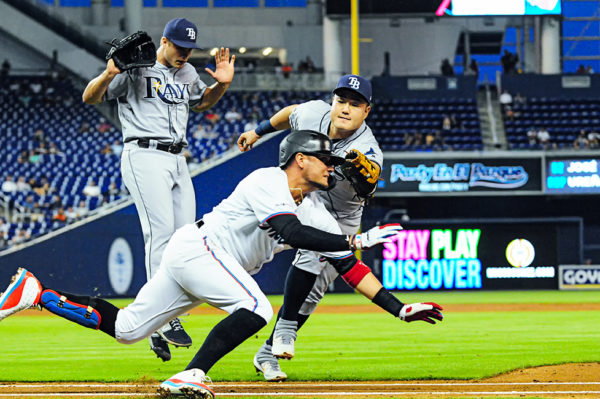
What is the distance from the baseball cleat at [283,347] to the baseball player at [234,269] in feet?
2.44

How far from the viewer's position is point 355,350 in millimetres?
7555

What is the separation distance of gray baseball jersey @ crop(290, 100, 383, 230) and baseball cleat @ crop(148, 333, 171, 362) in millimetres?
1426

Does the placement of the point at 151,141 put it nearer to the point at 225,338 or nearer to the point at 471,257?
the point at 225,338

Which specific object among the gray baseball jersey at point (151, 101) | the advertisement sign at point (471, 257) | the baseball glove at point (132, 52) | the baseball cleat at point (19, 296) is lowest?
the advertisement sign at point (471, 257)

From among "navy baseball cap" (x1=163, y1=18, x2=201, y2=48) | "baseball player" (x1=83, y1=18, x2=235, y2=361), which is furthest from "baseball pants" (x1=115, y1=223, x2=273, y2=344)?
"navy baseball cap" (x1=163, y1=18, x2=201, y2=48)

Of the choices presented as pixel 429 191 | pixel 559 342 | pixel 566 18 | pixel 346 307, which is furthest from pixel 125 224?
pixel 566 18

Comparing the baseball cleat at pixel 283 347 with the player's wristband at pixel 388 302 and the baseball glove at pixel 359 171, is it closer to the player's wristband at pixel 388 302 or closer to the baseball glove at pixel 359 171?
the player's wristband at pixel 388 302

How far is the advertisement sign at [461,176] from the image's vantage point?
71.8 ft

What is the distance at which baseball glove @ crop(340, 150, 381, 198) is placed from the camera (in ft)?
17.3

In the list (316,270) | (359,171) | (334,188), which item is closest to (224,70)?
(334,188)

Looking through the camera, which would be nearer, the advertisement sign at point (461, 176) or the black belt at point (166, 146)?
the black belt at point (166, 146)

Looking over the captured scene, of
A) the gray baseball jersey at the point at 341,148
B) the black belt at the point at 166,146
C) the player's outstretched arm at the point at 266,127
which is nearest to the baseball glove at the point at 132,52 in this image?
the black belt at the point at 166,146

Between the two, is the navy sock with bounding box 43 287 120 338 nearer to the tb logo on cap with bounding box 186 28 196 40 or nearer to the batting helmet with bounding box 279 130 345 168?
the batting helmet with bounding box 279 130 345 168

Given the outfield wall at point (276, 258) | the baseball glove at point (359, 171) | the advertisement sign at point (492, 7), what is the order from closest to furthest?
the baseball glove at point (359, 171)
the outfield wall at point (276, 258)
the advertisement sign at point (492, 7)
